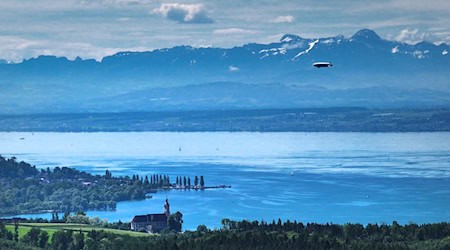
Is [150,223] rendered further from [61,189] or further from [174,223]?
[61,189]

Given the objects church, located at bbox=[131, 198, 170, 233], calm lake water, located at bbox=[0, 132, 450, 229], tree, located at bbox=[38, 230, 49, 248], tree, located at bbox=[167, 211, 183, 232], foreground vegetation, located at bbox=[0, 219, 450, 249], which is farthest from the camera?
calm lake water, located at bbox=[0, 132, 450, 229]

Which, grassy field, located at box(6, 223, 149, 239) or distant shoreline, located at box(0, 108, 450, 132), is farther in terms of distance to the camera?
distant shoreline, located at box(0, 108, 450, 132)

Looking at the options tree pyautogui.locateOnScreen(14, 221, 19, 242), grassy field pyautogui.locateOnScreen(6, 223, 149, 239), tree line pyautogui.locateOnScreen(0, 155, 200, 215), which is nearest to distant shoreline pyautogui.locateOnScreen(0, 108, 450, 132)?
tree line pyautogui.locateOnScreen(0, 155, 200, 215)

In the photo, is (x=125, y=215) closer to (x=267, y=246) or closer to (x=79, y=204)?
(x=79, y=204)

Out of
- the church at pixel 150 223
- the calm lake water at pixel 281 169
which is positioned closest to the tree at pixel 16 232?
the church at pixel 150 223

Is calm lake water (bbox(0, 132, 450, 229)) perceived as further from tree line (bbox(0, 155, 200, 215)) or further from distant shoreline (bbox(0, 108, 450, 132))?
distant shoreline (bbox(0, 108, 450, 132))

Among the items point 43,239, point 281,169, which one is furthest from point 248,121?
point 43,239
